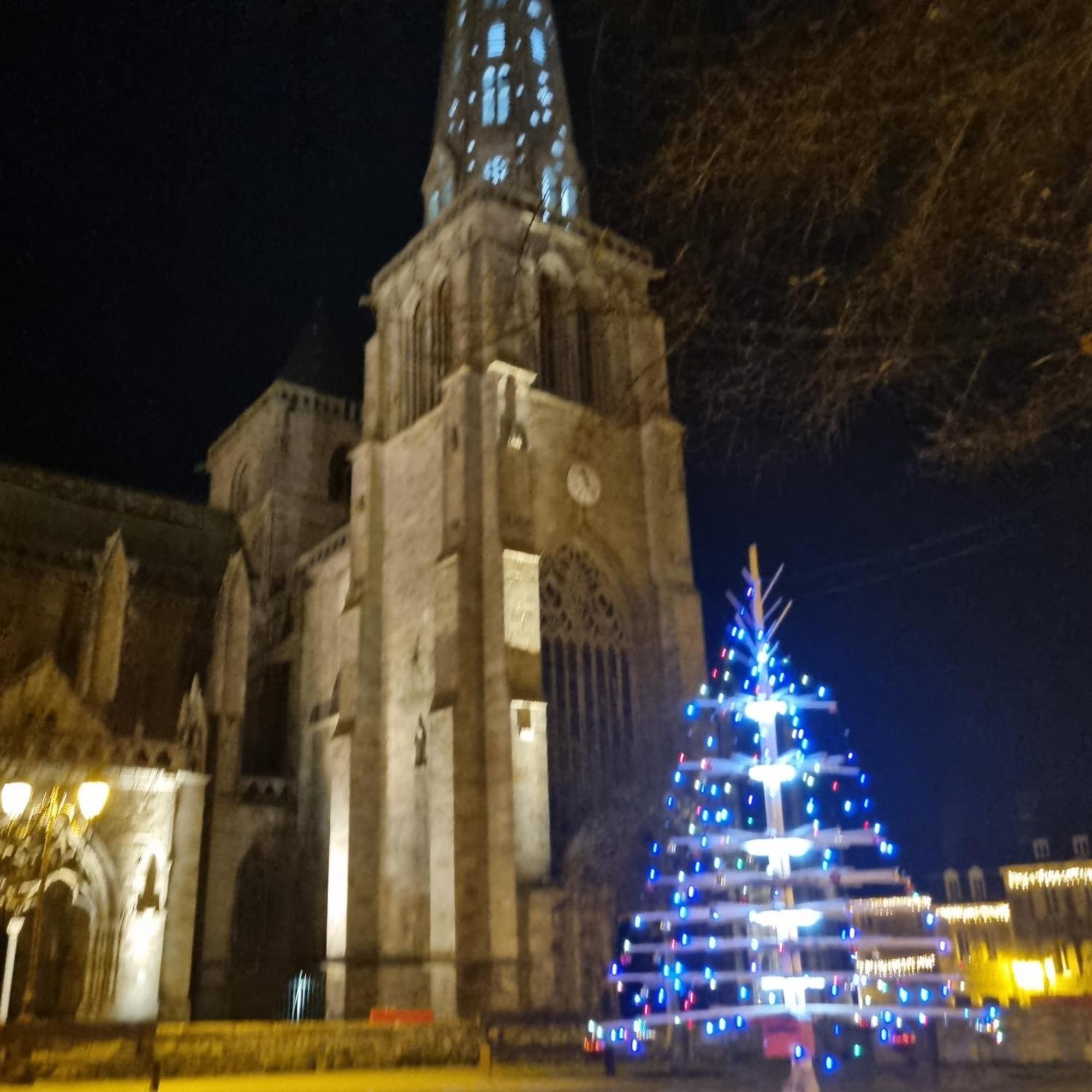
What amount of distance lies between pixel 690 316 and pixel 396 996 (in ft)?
63.0

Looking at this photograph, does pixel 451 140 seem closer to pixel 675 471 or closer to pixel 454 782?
pixel 675 471

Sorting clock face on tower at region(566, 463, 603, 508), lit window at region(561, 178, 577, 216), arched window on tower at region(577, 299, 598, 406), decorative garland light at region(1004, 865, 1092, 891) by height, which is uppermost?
lit window at region(561, 178, 577, 216)

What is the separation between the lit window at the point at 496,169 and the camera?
99.5ft

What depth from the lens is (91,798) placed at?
1220 cm

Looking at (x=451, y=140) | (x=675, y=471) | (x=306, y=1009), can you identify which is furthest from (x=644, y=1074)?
(x=451, y=140)

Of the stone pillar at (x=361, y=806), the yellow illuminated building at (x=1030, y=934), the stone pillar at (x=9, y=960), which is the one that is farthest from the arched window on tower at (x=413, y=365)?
the yellow illuminated building at (x=1030, y=934)

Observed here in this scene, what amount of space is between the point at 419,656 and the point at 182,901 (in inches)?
295

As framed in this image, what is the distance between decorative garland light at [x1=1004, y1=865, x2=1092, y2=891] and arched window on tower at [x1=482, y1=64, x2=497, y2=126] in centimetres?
3350

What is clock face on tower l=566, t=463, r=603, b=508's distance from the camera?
26.7 metres

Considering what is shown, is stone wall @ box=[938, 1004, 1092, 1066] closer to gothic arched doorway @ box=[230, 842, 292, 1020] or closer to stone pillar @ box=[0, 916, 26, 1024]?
stone pillar @ box=[0, 916, 26, 1024]

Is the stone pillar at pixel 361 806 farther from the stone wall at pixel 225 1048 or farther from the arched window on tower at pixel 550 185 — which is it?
the arched window on tower at pixel 550 185

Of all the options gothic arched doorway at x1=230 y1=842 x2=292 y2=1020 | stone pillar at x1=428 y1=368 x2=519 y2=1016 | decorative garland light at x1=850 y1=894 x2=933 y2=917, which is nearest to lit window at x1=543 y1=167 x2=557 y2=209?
stone pillar at x1=428 y1=368 x2=519 y2=1016

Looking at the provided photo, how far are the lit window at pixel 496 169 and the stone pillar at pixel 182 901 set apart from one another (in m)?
18.6

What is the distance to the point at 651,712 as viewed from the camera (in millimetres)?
25734
